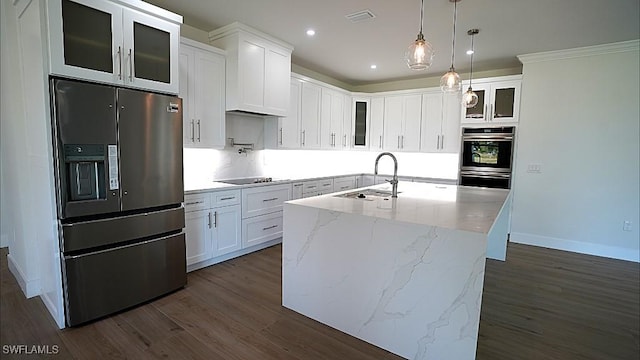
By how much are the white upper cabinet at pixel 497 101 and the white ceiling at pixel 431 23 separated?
1.17 ft

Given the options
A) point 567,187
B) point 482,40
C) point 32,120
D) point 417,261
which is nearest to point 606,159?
point 567,187

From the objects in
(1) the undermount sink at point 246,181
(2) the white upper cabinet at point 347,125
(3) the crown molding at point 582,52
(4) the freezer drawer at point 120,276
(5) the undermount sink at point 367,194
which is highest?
(3) the crown molding at point 582,52

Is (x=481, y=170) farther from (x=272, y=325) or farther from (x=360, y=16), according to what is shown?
(x=272, y=325)

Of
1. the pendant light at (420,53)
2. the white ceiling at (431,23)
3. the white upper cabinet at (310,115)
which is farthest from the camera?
the white upper cabinet at (310,115)

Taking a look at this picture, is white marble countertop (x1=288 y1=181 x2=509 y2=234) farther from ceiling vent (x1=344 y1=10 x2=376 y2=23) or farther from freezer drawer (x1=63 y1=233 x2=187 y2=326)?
ceiling vent (x1=344 y1=10 x2=376 y2=23)

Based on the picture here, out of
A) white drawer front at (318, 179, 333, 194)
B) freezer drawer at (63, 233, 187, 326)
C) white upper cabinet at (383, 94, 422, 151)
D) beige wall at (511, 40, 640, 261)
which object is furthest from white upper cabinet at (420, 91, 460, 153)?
freezer drawer at (63, 233, 187, 326)

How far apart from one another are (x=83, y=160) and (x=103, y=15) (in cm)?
106

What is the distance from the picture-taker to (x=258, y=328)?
2254mm

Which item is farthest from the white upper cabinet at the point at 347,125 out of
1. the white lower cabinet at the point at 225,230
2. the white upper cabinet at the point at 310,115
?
the white lower cabinet at the point at 225,230

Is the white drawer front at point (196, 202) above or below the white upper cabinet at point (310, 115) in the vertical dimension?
below

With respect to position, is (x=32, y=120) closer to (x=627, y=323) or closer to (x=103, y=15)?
(x=103, y=15)

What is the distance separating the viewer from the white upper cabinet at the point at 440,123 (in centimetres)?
521

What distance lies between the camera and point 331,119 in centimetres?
554

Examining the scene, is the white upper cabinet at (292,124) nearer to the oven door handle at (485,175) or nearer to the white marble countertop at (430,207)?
the white marble countertop at (430,207)
